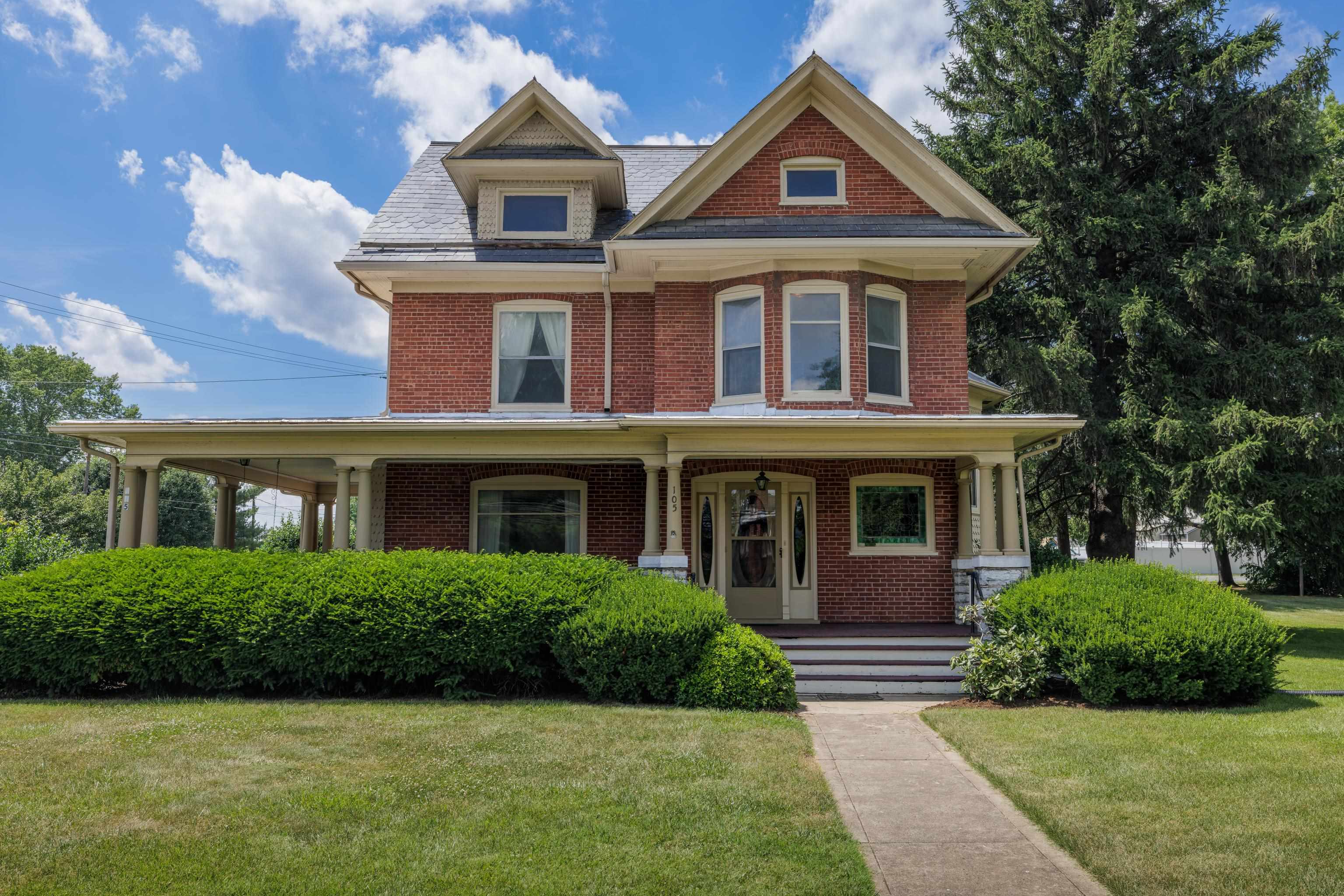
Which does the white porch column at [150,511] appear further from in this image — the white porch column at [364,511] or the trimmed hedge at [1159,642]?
the trimmed hedge at [1159,642]

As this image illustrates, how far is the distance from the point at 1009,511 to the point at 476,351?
27.4 ft

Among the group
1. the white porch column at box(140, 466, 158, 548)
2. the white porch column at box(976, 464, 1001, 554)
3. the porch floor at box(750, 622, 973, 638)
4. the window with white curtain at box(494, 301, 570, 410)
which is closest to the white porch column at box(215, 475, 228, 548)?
the white porch column at box(140, 466, 158, 548)

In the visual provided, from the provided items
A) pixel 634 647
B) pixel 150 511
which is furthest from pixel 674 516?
pixel 150 511

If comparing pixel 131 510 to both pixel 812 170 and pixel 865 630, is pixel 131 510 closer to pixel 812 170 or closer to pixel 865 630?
pixel 865 630

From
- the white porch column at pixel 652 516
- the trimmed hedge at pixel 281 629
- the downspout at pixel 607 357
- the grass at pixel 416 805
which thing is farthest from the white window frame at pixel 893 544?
the grass at pixel 416 805

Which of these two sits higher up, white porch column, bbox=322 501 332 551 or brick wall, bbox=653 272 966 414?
brick wall, bbox=653 272 966 414

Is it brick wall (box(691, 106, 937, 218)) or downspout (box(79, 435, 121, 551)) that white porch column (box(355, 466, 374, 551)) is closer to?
downspout (box(79, 435, 121, 551))

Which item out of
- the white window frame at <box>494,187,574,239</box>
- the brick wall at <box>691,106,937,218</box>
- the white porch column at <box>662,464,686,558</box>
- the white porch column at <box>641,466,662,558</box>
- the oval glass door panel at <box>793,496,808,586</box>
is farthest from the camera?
the white window frame at <box>494,187,574,239</box>

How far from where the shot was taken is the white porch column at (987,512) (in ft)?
40.3

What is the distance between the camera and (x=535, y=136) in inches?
597

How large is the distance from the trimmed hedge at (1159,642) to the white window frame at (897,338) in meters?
4.21

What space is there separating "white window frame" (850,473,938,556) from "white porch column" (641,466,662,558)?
3264 millimetres

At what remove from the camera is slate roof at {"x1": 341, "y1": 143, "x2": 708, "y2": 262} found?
48.2 feet

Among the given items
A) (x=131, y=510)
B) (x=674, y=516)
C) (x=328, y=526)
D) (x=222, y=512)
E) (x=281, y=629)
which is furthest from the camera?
(x=328, y=526)
